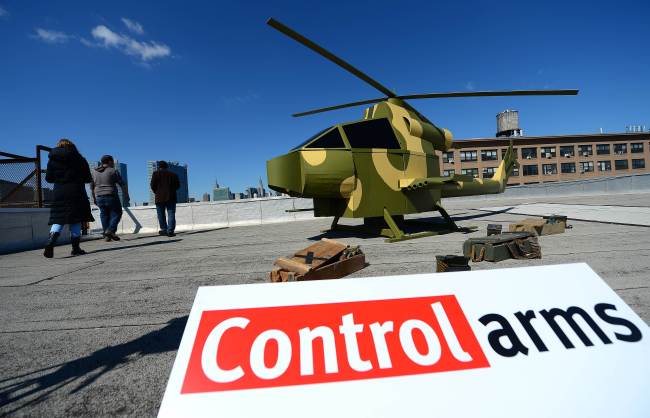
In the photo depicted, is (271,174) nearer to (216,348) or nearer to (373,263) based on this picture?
(373,263)

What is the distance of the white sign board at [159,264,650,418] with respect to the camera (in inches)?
28.2

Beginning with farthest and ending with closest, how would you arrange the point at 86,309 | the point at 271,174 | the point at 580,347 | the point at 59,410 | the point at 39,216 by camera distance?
the point at 39,216, the point at 271,174, the point at 86,309, the point at 59,410, the point at 580,347

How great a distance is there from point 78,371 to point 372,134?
4.42 meters

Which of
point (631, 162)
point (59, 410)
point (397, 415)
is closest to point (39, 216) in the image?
point (59, 410)

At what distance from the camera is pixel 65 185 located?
438cm

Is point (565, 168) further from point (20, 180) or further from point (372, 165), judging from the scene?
point (20, 180)

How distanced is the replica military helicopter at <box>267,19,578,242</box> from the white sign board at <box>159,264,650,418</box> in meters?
3.21

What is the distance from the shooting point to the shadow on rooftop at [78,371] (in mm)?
1155

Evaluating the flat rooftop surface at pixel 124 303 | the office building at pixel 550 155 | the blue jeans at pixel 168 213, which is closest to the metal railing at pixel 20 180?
the blue jeans at pixel 168 213

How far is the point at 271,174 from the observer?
4391mm

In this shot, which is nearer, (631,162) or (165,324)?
(165,324)

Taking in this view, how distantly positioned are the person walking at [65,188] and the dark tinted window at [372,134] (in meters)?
4.56

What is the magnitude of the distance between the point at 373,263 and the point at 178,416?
257cm

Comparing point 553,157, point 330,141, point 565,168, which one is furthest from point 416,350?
point 565,168
